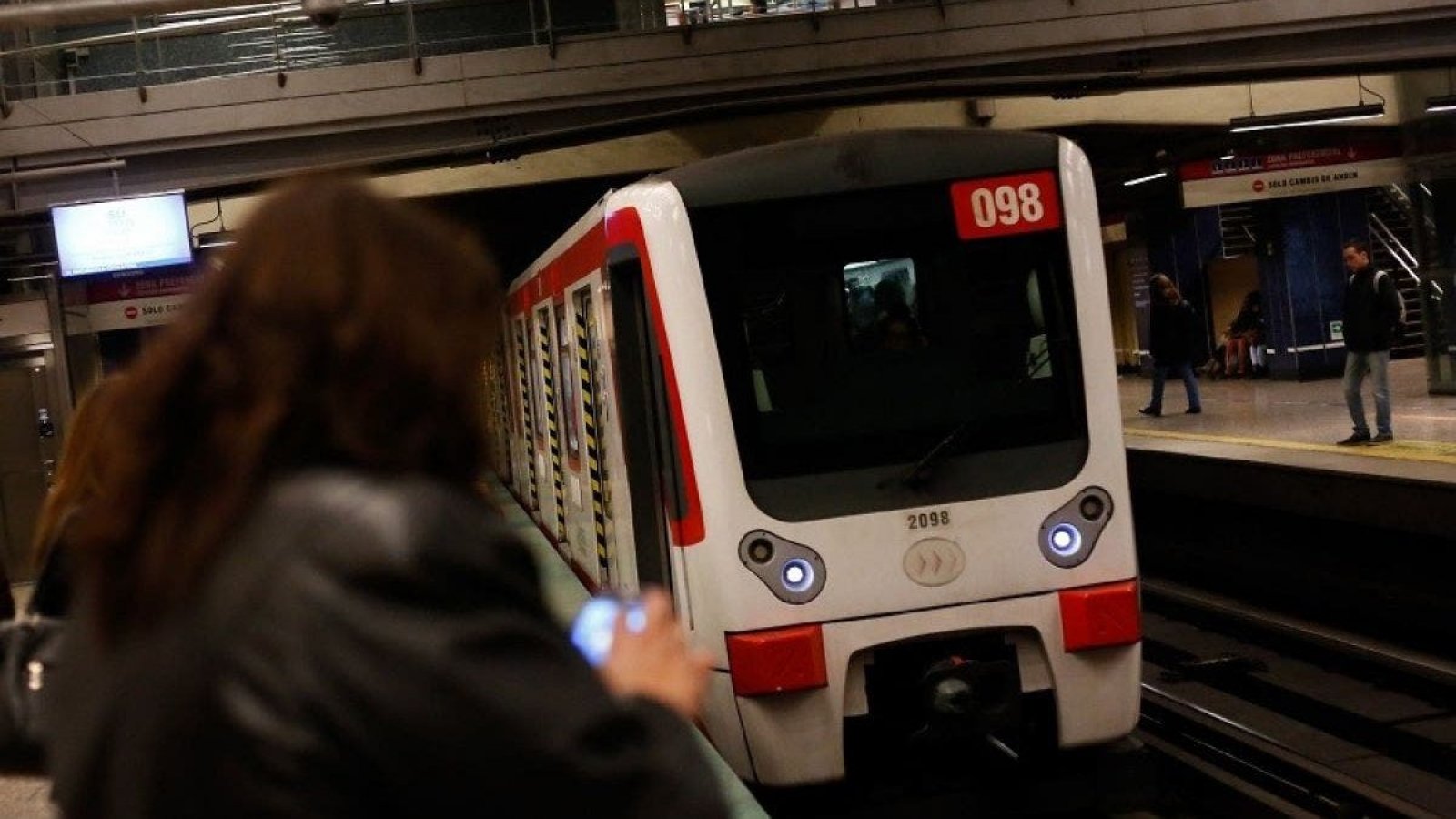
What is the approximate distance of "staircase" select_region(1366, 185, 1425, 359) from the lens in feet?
92.6

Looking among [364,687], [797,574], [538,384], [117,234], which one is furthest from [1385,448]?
[364,687]

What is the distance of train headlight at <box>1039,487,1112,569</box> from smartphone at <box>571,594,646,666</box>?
182 inches

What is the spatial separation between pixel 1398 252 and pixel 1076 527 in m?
23.9

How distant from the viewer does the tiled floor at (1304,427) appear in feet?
40.1

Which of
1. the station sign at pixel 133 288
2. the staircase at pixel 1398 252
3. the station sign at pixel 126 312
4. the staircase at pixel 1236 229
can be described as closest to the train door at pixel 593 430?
the station sign at pixel 126 312

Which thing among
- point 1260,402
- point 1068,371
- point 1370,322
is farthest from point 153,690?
point 1260,402

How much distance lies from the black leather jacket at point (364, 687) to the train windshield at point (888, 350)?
5.16 meters

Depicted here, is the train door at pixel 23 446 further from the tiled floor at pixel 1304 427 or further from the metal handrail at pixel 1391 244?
the metal handrail at pixel 1391 244

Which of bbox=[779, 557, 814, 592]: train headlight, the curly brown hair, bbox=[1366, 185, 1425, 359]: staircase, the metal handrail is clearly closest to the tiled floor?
bbox=[1366, 185, 1425, 359]: staircase

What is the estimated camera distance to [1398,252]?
28344 millimetres

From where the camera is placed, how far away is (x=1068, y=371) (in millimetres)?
6691

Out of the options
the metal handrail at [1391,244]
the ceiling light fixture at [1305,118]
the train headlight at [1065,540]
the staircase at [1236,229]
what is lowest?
the train headlight at [1065,540]

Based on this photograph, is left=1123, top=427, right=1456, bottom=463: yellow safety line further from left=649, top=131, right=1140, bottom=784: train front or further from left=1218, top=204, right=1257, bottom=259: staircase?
left=1218, top=204, right=1257, bottom=259: staircase

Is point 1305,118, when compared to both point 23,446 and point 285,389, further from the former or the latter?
point 285,389
